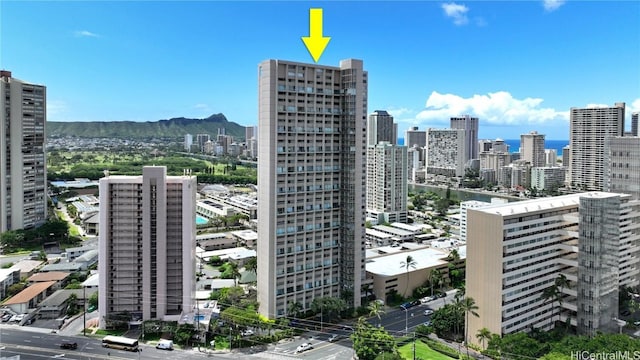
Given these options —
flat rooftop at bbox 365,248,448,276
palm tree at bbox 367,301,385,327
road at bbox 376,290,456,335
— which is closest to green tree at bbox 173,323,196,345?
palm tree at bbox 367,301,385,327

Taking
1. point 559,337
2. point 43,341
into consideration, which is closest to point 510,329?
point 559,337

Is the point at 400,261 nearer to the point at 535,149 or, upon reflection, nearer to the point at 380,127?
the point at 380,127

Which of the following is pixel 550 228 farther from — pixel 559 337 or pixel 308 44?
pixel 308 44

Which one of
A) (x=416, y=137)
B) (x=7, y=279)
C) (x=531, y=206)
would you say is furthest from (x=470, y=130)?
(x=7, y=279)

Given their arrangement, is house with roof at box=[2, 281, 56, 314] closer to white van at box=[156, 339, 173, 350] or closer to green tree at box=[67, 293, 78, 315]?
green tree at box=[67, 293, 78, 315]

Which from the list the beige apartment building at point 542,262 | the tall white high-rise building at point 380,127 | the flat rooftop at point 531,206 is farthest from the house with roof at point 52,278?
the tall white high-rise building at point 380,127

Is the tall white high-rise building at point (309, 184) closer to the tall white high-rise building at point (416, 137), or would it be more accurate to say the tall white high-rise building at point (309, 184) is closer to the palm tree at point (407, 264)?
the palm tree at point (407, 264)

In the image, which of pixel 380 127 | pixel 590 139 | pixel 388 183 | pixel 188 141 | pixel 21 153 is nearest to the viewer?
pixel 21 153
